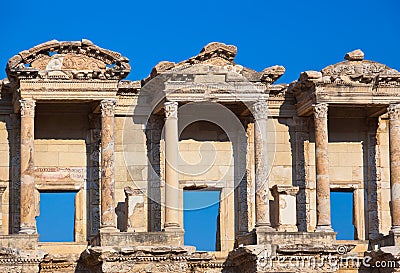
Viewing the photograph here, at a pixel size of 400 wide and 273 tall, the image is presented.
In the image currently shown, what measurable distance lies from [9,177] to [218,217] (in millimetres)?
6276

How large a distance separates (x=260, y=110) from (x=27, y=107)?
6.57m

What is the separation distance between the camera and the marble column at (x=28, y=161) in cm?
3834

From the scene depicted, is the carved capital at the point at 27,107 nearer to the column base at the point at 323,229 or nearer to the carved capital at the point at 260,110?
the carved capital at the point at 260,110

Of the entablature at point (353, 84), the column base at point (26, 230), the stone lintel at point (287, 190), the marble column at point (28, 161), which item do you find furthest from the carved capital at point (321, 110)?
the column base at point (26, 230)

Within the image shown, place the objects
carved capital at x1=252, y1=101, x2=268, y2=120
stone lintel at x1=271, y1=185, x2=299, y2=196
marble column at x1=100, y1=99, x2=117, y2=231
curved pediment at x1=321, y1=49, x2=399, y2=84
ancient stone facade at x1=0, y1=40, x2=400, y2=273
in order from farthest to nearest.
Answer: stone lintel at x1=271, y1=185, x2=299, y2=196 → curved pediment at x1=321, y1=49, x2=399, y2=84 → carved capital at x1=252, y1=101, x2=268, y2=120 → marble column at x1=100, y1=99, x2=117, y2=231 → ancient stone facade at x1=0, y1=40, x2=400, y2=273

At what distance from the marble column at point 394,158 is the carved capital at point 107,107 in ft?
26.1

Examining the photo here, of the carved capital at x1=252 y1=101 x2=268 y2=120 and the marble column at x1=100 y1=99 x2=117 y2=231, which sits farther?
the carved capital at x1=252 y1=101 x2=268 y2=120

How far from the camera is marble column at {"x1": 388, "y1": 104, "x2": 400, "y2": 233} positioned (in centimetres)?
3972

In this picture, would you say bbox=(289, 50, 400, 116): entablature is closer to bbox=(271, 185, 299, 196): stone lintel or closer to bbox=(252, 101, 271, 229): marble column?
bbox=(252, 101, 271, 229): marble column

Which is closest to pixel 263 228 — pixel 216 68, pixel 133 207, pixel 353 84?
pixel 133 207

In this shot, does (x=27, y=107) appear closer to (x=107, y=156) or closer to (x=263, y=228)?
(x=107, y=156)

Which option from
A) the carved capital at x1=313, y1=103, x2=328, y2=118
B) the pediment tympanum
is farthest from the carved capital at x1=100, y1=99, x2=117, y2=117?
the carved capital at x1=313, y1=103, x2=328, y2=118

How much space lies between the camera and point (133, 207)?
130 feet

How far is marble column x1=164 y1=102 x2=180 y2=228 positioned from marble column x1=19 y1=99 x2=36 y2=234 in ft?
12.2
